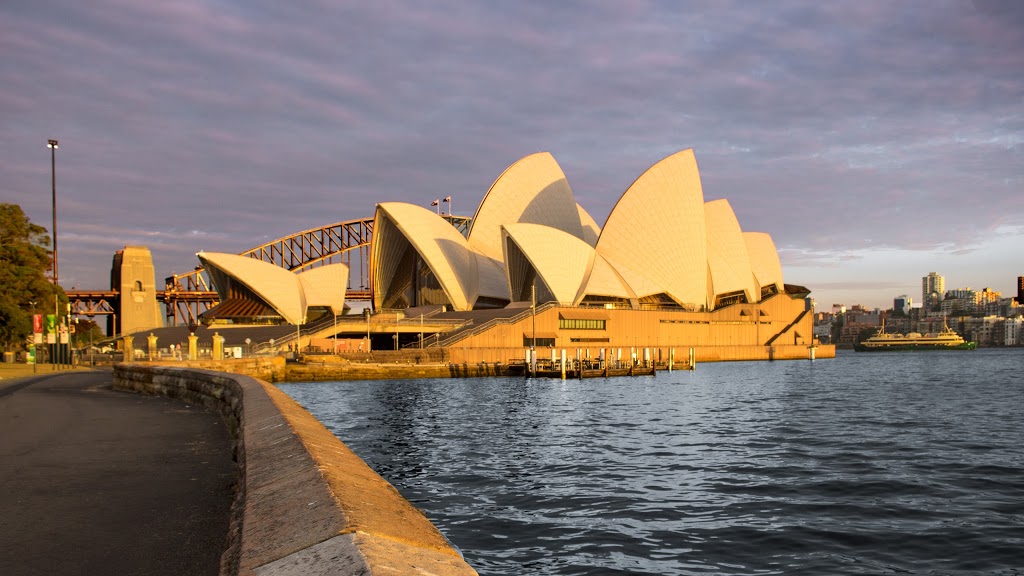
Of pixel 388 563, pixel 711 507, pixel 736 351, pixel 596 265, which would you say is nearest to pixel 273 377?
pixel 596 265

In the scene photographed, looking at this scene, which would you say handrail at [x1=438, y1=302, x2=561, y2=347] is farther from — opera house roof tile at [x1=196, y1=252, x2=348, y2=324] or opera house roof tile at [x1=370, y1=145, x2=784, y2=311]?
opera house roof tile at [x1=196, y1=252, x2=348, y2=324]

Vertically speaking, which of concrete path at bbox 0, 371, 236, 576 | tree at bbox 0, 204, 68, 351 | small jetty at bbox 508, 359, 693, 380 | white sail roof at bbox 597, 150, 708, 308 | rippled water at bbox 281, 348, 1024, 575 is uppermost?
white sail roof at bbox 597, 150, 708, 308

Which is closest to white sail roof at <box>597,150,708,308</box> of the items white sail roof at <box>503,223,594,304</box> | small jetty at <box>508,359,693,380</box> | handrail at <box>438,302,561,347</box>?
white sail roof at <box>503,223,594,304</box>

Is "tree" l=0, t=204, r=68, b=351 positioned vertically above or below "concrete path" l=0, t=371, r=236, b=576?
above

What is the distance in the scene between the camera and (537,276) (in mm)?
93500

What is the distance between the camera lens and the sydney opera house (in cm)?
8538

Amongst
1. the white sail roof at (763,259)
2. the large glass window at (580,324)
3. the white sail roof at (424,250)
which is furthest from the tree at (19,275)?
the white sail roof at (763,259)

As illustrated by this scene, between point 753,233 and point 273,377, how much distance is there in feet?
292

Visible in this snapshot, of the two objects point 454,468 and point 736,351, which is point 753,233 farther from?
point 454,468

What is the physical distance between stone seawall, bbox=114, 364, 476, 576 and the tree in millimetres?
45662

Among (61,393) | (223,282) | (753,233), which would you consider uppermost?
(753,233)

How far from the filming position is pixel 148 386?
23.3 m

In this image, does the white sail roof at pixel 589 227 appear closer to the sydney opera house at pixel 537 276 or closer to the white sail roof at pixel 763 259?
the sydney opera house at pixel 537 276

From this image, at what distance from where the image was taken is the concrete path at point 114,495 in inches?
207
